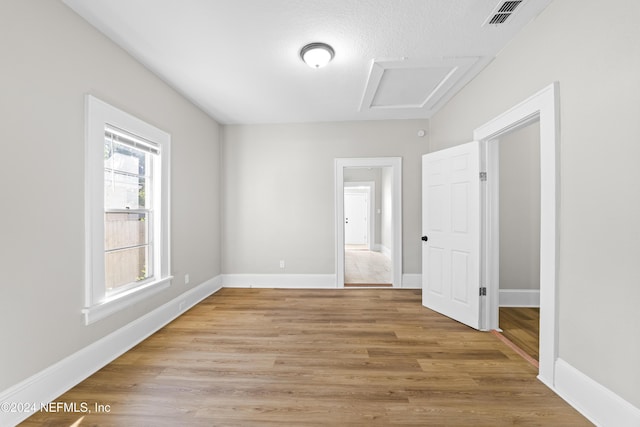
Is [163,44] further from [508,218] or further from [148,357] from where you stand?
[508,218]

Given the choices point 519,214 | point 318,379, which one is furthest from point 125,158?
point 519,214

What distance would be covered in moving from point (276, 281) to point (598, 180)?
3.92m

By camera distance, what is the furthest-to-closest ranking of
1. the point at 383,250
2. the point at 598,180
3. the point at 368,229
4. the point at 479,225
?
the point at 368,229 → the point at 383,250 → the point at 479,225 → the point at 598,180

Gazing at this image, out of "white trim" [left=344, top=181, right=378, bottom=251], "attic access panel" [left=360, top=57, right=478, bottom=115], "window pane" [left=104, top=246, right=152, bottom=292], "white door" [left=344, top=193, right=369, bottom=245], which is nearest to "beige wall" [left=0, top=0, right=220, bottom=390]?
"window pane" [left=104, top=246, right=152, bottom=292]

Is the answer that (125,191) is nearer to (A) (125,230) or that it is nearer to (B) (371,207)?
(A) (125,230)

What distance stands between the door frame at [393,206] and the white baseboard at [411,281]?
70 mm

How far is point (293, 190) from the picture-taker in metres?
4.34

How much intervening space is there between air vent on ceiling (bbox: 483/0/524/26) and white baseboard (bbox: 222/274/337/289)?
3.59 m

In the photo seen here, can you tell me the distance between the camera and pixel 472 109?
2.90 metres

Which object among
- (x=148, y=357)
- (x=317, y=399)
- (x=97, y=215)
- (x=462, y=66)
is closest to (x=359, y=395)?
(x=317, y=399)

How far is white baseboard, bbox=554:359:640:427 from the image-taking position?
136 cm

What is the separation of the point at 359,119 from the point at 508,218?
100 inches

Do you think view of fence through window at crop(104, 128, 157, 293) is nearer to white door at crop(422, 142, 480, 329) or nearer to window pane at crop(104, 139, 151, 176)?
window pane at crop(104, 139, 151, 176)

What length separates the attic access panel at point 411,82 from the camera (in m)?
2.60
